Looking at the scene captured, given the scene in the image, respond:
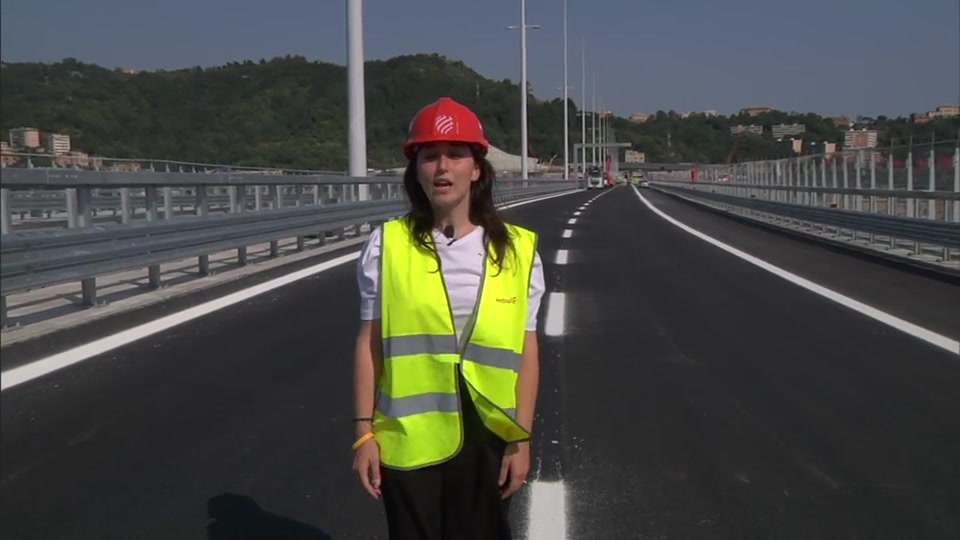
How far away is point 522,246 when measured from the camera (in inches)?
107

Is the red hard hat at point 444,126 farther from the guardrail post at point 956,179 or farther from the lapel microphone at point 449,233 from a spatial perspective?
the guardrail post at point 956,179

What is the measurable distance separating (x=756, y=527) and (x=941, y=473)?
4.59 ft

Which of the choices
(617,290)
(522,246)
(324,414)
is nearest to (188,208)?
(617,290)

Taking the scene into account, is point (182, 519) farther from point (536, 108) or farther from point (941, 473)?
point (536, 108)

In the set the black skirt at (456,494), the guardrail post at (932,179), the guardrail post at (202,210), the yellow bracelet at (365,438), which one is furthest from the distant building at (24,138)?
the guardrail post at (932,179)

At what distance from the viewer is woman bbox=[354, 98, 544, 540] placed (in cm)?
258

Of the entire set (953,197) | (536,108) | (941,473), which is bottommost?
(941,473)

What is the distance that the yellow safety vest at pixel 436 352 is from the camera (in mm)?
2574

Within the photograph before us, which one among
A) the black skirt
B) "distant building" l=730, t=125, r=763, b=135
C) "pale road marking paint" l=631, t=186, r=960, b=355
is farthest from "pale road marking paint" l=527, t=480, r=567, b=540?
"distant building" l=730, t=125, r=763, b=135

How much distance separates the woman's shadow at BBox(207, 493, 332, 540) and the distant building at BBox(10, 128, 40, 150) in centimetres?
220

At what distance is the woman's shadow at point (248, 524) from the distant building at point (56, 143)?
72.1 inches

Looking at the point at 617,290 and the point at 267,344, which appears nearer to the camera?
the point at 267,344

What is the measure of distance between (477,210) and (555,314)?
816 centimetres

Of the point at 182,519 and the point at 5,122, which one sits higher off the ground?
the point at 5,122
